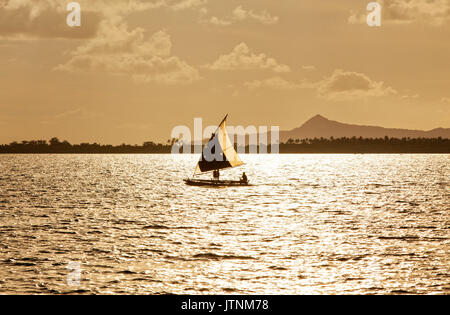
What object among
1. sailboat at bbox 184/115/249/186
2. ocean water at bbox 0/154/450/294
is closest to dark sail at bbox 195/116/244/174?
sailboat at bbox 184/115/249/186

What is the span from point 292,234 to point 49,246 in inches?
814

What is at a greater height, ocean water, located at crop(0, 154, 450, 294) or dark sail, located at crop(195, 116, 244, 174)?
dark sail, located at crop(195, 116, 244, 174)

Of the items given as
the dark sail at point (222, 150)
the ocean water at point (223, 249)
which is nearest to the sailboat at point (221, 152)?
the dark sail at point (222, 150)

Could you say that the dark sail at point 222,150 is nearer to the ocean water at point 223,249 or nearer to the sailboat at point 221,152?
the sailboat at point 221,152

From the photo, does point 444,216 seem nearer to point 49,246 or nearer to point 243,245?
point 243,245

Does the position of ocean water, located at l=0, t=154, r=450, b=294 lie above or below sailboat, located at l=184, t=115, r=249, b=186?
below

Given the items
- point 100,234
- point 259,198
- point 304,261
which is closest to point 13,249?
point 100,234

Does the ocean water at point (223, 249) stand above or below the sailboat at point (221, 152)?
below

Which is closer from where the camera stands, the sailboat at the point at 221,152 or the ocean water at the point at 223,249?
the ocean water at the point at 223,249

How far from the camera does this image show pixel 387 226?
50.9 metres

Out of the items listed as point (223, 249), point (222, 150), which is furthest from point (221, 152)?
point (223, 249)

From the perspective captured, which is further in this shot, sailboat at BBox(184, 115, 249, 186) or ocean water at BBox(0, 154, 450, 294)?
sailboat at BBox(184, 115, 249, 186)

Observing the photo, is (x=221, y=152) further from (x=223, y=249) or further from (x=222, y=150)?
(x=223, y=249)

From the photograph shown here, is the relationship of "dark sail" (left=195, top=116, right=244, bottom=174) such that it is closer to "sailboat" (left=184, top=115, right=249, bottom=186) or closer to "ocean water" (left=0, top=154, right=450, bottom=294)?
"sailboat" (left=184, top=115, right=249, bottom=186)
